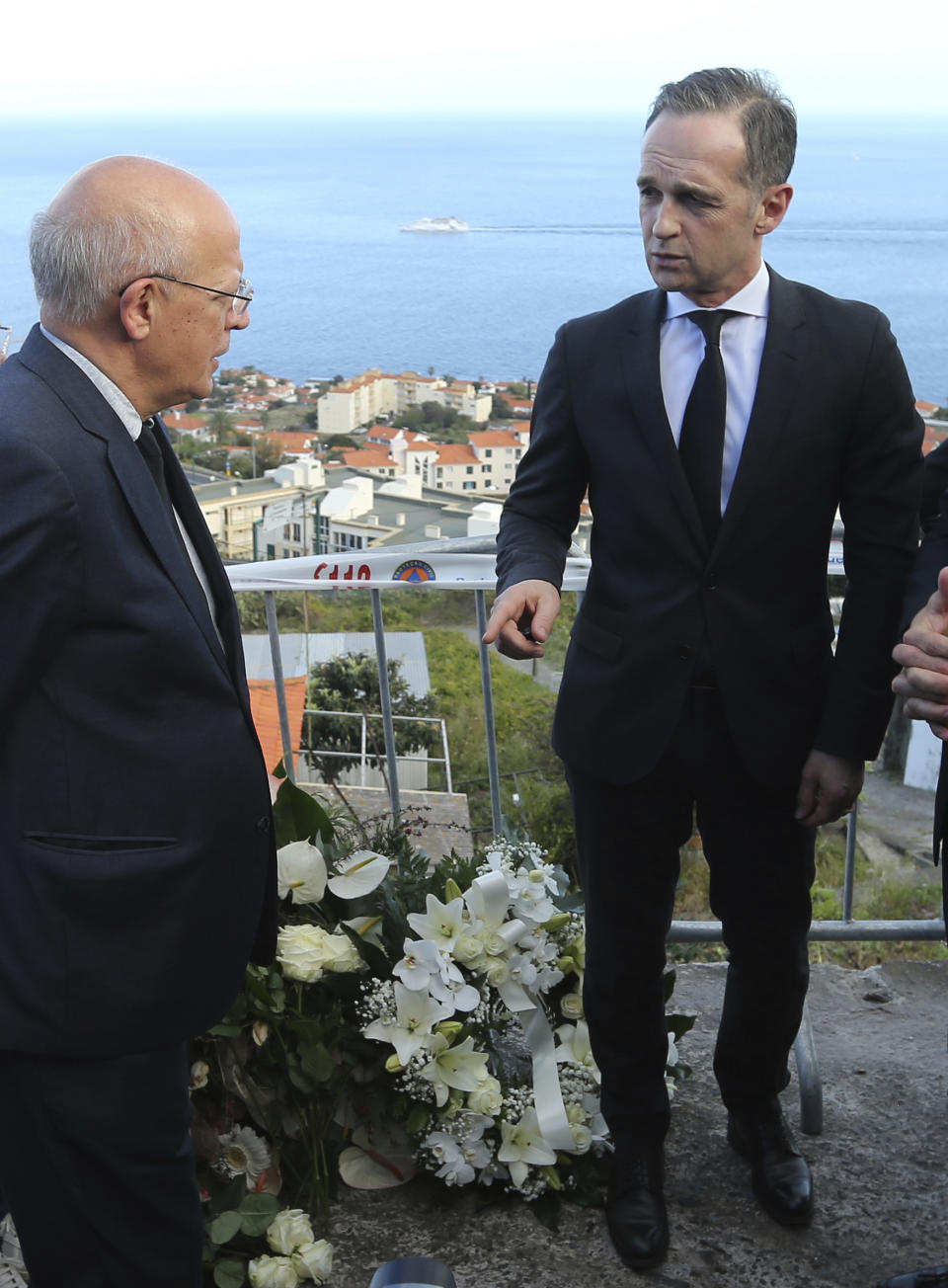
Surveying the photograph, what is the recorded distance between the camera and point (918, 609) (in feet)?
5.74

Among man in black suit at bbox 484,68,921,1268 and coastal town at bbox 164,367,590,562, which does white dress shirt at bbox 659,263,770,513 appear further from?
coastal town at bbox 164,367,590,562

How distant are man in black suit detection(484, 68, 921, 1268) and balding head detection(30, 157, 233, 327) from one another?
71cm

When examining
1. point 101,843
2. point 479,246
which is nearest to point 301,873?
point 101,843

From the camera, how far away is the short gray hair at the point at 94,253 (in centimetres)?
138

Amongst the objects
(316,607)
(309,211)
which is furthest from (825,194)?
(316,607)

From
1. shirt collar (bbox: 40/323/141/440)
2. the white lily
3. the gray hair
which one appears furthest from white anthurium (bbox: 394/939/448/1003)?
the gray hair

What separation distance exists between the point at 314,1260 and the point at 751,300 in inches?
67.1

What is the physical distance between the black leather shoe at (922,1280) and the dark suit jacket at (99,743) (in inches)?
50.2

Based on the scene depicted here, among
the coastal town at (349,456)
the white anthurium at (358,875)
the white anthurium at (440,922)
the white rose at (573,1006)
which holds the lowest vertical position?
the coastal town at (349,456)

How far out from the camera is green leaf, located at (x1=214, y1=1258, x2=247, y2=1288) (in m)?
2.00

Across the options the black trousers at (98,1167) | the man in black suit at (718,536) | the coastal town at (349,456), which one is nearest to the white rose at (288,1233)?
the black trousers at (98,1167)

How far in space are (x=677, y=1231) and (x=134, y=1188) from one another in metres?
1.10

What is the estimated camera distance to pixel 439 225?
84562mm

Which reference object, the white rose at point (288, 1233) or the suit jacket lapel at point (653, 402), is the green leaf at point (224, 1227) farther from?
the suit jacket lapel at point (653, 402)
